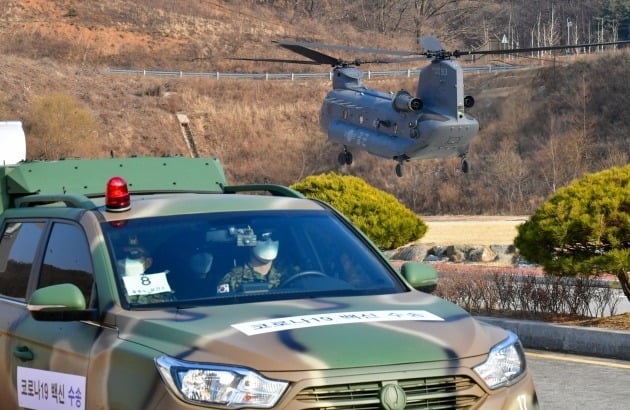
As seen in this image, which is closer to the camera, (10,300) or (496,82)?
(10,300)

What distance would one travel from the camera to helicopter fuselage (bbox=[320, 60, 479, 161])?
47000mm

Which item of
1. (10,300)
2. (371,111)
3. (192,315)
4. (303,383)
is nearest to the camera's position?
(303,383)

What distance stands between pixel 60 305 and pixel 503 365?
6.32 ft

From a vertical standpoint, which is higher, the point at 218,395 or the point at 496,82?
the point at 218,395

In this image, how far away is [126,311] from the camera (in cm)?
595

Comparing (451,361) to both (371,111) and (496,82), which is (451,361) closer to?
(371,111)

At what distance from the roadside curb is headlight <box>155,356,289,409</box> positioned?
8213 millimetres

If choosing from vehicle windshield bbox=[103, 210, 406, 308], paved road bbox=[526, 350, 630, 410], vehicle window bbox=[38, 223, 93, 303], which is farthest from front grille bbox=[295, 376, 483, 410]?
paved road bbox=[526, 350, 630, 410]

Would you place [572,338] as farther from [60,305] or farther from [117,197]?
[60,305]

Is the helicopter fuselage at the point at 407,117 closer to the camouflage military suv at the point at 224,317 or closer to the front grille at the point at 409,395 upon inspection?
the camouflage military suv at the point at 224,317

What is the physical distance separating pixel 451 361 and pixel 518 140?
7655 cm

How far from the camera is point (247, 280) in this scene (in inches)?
253

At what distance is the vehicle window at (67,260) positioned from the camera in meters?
6.43

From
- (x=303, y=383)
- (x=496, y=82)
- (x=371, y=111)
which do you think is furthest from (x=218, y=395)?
(x=496, y=82)
